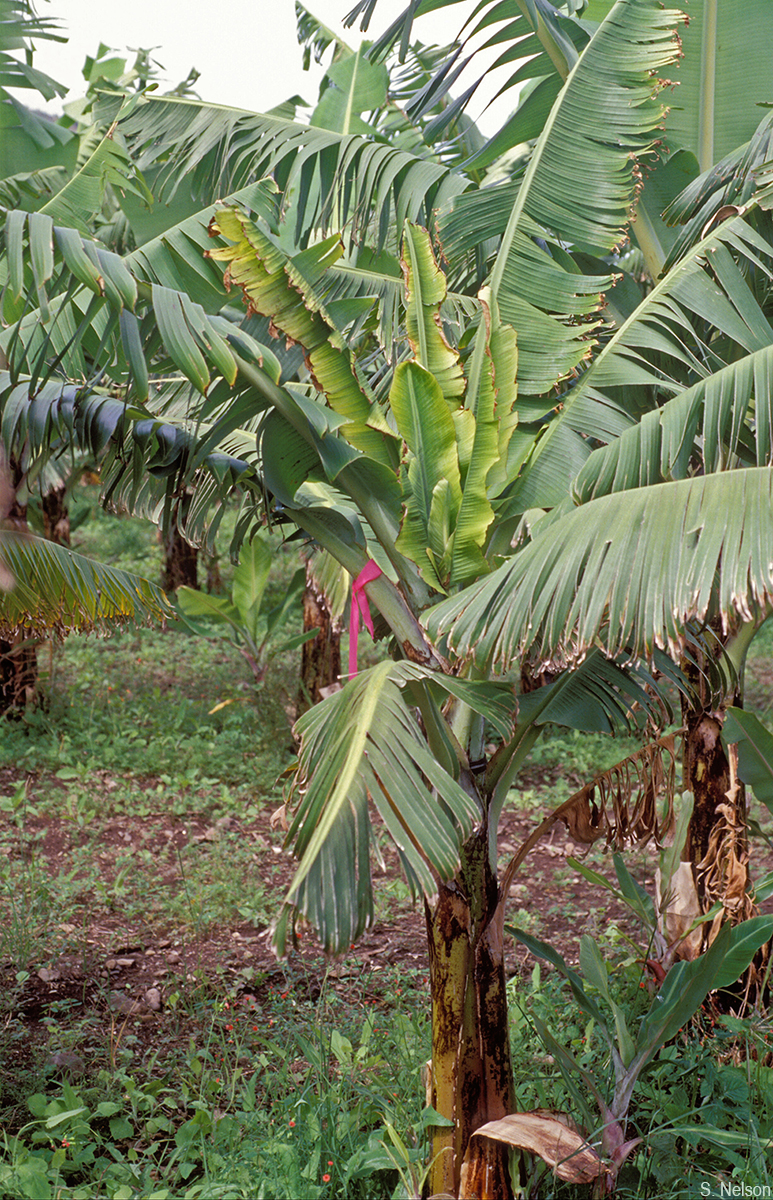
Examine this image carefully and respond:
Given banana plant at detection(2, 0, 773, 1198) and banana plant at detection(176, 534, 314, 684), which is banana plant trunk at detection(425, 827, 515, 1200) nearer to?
banana plant at detection(2, 0, 773, 1198)

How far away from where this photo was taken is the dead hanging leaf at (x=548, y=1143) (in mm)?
2357

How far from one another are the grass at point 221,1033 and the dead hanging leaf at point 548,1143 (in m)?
0.17

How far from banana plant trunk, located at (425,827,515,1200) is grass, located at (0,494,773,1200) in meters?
0.11

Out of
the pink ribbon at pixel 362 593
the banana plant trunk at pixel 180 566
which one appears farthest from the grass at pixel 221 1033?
the banana plant trunk at pixel 180 566

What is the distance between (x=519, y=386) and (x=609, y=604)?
109 centimetres

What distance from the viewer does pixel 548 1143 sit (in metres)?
2.37

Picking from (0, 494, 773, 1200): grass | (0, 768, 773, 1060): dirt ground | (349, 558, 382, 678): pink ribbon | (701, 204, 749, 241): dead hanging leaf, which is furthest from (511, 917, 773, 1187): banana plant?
(701, 204, 749, 241): dead hanging leaf

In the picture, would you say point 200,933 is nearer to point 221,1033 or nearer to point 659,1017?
point 221,1033

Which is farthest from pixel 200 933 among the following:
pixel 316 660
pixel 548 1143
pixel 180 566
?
pixel 180 566

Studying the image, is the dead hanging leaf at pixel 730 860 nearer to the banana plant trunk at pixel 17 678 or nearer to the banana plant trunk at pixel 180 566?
the banana plant trunk at pixel 17 678

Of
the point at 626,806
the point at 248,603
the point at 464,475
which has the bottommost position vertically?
the point at 248,603

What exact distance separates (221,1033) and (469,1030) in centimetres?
145

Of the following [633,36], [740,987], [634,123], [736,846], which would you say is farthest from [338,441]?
[740,987]

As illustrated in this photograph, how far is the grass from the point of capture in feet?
8.82
